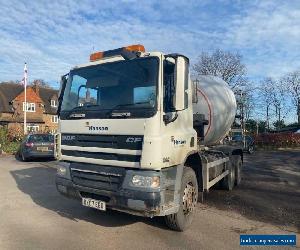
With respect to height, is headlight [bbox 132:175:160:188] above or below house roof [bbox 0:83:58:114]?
below

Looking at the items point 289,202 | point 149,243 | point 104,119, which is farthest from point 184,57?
point 289,202

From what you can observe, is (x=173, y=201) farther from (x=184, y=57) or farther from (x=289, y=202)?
(x=289, y=202)

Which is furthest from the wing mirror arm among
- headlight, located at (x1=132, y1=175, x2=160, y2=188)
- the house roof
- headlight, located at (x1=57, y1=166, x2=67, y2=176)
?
the house roof

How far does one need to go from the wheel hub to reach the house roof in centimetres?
5005

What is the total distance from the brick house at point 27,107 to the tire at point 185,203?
44.7 metres

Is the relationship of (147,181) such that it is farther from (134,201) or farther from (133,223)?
(133,223)

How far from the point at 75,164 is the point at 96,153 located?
1.86 ft

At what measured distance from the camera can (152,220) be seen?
283 inches

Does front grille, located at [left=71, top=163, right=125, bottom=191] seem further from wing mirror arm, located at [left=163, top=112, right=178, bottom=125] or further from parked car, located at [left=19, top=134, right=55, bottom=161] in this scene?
parked car, located at [left=19, top=134, right=55, bottom=161]

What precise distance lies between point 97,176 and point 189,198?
1784mm

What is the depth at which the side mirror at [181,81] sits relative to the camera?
5.89 metres

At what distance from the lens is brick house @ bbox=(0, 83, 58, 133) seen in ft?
171

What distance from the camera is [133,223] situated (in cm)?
699

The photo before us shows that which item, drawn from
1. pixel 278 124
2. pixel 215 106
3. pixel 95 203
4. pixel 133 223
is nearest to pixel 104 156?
pixel 95 203
